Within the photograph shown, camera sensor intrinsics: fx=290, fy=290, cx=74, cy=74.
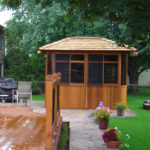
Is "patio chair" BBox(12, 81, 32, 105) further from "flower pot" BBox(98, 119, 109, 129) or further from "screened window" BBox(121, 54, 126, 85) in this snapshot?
"flower pot" BBox(98, 119, 109, 129)

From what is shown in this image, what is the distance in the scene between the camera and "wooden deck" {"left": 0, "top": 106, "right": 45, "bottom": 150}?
4362mm

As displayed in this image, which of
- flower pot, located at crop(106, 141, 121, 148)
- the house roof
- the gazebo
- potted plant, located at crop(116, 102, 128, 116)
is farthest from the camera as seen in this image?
the gazebo

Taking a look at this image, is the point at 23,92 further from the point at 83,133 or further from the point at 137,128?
the point at 137,128

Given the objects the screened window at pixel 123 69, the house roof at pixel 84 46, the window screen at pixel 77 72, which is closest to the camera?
the house roof at pixel 84 46

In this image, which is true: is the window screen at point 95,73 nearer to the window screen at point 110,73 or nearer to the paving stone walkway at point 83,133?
the window screen at point 110,73

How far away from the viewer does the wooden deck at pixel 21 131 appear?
4362mm

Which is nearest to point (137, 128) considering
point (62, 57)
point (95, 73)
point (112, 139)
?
point (112, 139)

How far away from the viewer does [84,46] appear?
12.6 metres

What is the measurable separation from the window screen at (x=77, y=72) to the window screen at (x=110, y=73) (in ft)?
3.41

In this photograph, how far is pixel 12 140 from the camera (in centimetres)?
470

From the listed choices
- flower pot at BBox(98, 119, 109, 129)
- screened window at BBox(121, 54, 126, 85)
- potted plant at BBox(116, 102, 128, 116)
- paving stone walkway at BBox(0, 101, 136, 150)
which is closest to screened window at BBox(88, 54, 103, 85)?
screened window at BBox(121, 54, 126, 85)

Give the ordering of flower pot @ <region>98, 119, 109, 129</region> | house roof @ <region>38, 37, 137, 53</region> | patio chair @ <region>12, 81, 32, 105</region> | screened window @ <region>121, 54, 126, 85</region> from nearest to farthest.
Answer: flower pot @ <region>98, 119, 109, 129</region> < patio chair @ <region>12, 81, 32, 105</region> < house roof @ <region>38, 37, 137, 53</region> < screened window @ <region>121, 54, 126, 85</region>

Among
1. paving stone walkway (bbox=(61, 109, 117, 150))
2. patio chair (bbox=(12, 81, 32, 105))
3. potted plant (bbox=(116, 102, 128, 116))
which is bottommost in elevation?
paving stone walkway (bbox=(61, 109, 117, 150))

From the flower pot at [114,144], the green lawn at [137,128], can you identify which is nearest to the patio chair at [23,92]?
the green lawn at [137,128]
